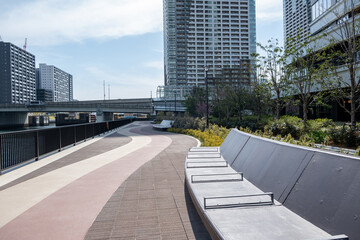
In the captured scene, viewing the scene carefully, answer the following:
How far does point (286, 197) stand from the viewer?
10.1 ft

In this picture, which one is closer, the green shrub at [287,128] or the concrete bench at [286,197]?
the concrete bench at [286,197]

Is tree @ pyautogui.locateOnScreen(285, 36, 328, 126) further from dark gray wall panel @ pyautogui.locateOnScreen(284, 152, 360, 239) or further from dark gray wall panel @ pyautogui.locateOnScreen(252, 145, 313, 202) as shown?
dark gray wall panel @ pyautogui.locateOnScreen(284, 152, 360, 239)

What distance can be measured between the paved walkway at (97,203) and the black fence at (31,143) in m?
0.49

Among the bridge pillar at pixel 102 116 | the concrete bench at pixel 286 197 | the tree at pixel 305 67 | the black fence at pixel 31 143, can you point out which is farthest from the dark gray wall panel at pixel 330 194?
the bridge pillar at pixel 102 116

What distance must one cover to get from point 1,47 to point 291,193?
23749 cm

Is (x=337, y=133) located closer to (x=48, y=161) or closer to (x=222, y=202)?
(x=222, y=202)

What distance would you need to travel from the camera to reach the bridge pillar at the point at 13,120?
7831cm

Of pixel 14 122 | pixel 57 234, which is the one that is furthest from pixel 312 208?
pixel 14 122

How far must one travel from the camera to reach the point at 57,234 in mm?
3615

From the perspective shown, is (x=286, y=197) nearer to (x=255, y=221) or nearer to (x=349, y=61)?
(x=255, y=221)

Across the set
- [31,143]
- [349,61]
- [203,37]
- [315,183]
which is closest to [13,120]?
[31,143]

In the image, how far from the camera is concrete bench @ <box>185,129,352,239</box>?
7.54ft

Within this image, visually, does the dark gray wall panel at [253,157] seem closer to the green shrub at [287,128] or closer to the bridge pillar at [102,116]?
the green shrub at [287,128]

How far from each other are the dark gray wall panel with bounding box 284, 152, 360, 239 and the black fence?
812cm
